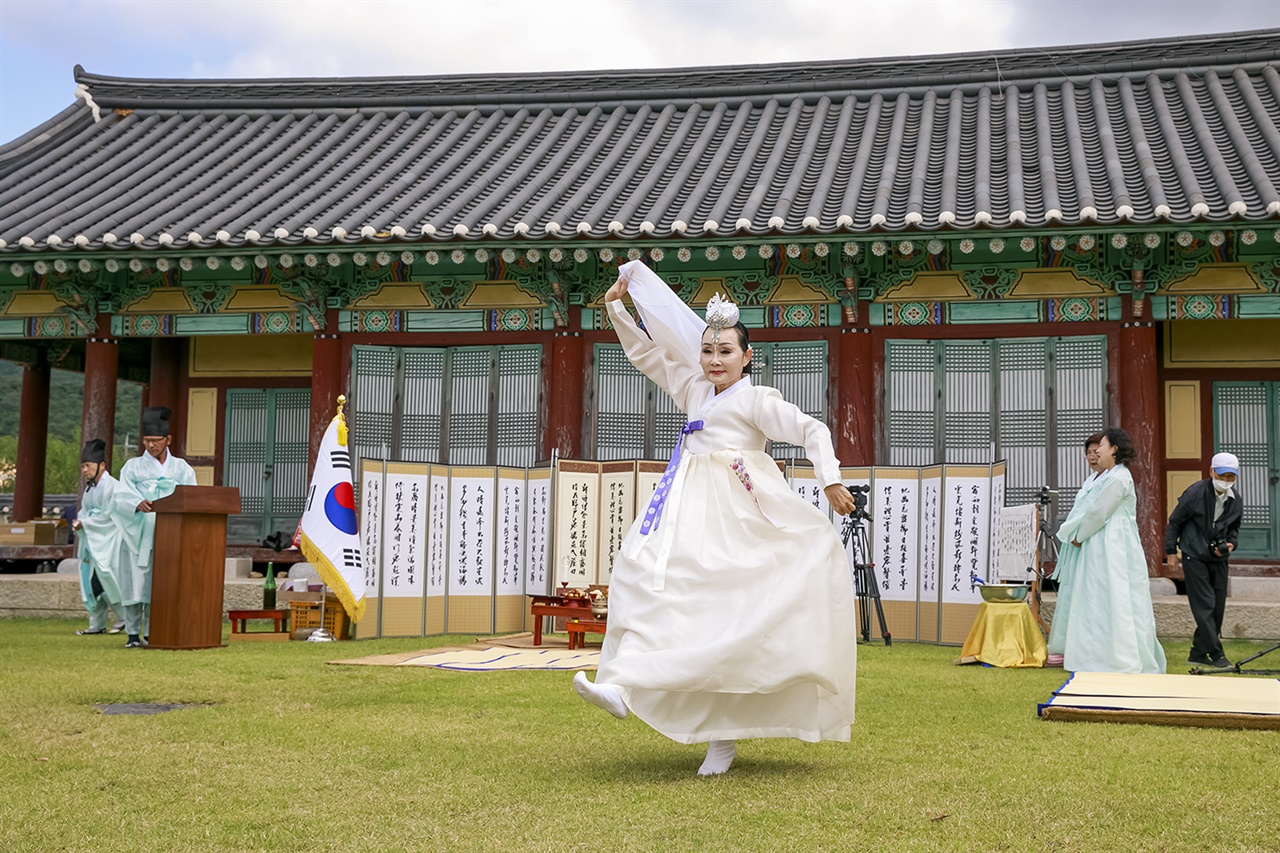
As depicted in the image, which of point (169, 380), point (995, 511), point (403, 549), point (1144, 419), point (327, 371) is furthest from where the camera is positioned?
point (169, 380)

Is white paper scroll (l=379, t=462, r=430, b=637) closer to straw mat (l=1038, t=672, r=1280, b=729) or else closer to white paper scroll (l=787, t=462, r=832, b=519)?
white paper scroll (l=787, t=462, r=832, b=519)

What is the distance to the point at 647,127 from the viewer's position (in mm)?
15523

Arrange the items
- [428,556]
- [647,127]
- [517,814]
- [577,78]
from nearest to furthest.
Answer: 1. [517,814]
2. [428,556]
3. [647,127]
4. [577,78]

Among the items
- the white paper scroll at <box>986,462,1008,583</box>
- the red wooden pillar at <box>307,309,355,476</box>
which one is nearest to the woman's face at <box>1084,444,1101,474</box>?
the white paper scroll at <box>986,462,1008,583</box>

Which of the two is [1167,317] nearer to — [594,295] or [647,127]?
[594,295]

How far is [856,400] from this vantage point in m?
12.4

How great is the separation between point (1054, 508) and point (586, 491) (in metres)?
4.06

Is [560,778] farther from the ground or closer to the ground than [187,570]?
closer to the ground

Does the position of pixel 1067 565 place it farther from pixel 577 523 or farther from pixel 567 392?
pixel 567 392

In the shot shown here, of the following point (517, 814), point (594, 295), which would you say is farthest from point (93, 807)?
point (594, 295)

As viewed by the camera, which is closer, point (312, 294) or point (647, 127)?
point (312, 294)

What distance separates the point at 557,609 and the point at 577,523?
67.6 inches

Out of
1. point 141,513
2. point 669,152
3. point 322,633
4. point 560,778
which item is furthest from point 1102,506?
point 669,152

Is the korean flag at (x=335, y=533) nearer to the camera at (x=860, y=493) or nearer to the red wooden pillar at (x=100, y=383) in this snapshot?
the camera at (x=860, y=493)
